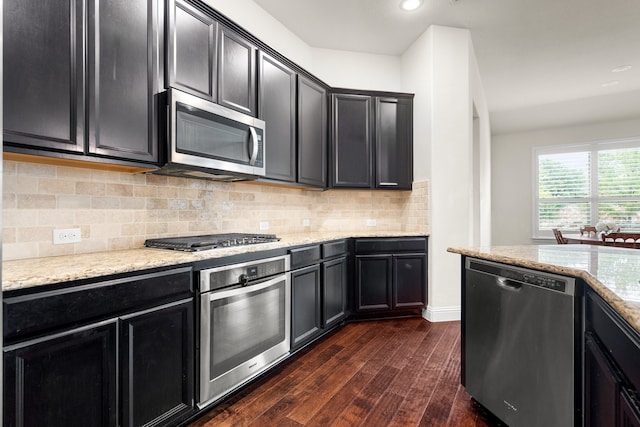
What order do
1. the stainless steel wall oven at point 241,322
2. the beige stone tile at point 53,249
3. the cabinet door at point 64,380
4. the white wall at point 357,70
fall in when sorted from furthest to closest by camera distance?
the white wall at point 357,70 → the stainless steel wall oven at point 241,322 → the beige stone tile at point 53,249 → the cabinet door at point 64,380

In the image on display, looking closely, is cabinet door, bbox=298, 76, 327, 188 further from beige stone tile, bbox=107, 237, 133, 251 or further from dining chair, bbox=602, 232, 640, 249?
dining chair, bbox=602, 232, 640, 249

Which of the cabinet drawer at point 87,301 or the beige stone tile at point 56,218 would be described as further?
the beige stone tile at point 56,218

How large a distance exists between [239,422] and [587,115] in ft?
24.3

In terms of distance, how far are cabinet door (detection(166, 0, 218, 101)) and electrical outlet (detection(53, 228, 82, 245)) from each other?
1.00m

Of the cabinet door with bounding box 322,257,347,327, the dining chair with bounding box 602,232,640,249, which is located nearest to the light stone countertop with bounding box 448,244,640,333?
the cabinet door with bounding box 322,257,347,327

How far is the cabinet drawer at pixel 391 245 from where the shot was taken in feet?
10.6

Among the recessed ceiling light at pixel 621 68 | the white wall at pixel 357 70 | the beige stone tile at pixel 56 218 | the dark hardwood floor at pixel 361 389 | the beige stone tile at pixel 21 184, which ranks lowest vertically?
the dark hardwood floor at pixel 361 389

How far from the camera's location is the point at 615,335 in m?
1.00

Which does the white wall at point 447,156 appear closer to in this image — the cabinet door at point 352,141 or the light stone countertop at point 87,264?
the cabinet door at point 352,141

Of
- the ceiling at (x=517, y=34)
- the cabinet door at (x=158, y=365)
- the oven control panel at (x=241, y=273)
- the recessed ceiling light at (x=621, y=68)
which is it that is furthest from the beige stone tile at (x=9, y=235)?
the recessed ceiling light at (x=621, y=68)

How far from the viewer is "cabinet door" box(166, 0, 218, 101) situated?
192cm

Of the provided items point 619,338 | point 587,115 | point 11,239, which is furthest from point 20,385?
Answer: point 587,115

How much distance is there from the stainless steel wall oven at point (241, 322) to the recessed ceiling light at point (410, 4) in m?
2.59

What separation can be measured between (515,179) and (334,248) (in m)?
5.87
